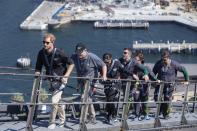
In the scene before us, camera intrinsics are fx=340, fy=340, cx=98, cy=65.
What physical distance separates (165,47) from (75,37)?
14.9m

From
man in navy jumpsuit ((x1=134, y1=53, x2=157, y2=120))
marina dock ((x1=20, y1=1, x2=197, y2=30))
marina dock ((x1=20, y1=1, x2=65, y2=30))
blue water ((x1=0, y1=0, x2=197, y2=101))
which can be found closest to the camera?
man in navy jumpsuit ((x1=134, y1=53, x2=157, y2=120))

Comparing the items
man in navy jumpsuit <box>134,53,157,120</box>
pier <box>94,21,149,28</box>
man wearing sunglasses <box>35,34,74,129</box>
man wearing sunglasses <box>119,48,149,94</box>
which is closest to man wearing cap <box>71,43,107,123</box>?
man wearing sunglasses <box>35,34,74,129</box>

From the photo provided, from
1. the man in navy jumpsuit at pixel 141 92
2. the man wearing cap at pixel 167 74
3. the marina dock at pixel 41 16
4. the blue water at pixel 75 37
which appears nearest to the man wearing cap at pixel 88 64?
the man in navy jumpsuit at pixel 141 92

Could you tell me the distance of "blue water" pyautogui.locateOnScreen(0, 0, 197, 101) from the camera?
4931 cm

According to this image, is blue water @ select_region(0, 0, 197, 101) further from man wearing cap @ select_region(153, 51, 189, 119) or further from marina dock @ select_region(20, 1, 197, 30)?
man wearing cap @ select_region(153, 51, 189, 119)

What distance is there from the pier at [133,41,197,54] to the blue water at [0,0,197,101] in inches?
54.3

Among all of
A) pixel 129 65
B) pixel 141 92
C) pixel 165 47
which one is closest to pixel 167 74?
pixel 141 92

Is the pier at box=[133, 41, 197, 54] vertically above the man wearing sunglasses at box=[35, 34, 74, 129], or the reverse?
the man wearing sunglasses at box=[35, 34, 74, 129]

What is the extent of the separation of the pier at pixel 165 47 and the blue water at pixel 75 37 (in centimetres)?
138

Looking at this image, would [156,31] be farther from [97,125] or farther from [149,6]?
[97,125]

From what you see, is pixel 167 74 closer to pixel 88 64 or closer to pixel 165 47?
pixel 88 64

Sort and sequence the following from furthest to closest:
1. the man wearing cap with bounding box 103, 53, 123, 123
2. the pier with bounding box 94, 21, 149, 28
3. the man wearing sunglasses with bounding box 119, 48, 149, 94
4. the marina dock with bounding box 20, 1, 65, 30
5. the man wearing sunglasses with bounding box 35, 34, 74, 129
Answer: the pier with bounding box 94, 21, 149, 28 < the marina dock with bounding box 20, 1, 65, 30 < the man wearing sunglasses with bounding box 119, 48, 149, 94 < the man wearing cap with bounding box 103, 53, 123, 123 < the man wearing sunglasses with bounding box 35, 34, 74, 129

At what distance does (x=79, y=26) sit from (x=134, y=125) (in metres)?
59.6

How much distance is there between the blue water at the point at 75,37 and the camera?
4931cm
